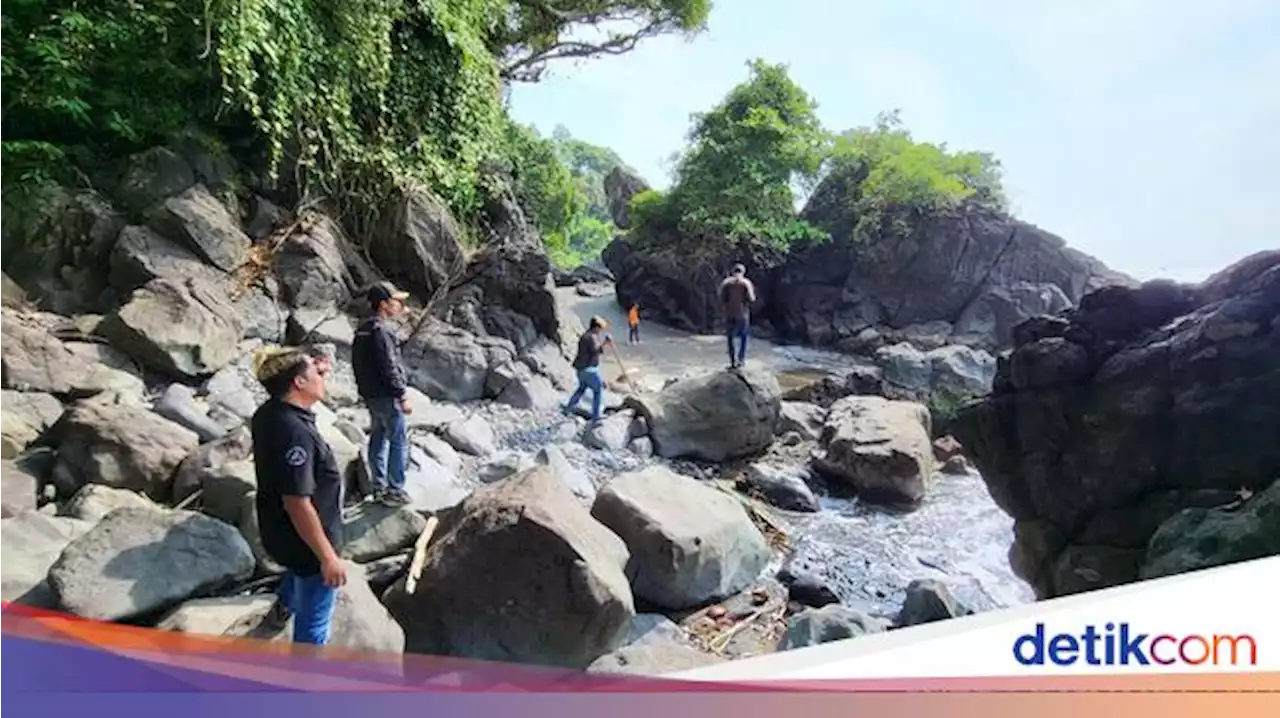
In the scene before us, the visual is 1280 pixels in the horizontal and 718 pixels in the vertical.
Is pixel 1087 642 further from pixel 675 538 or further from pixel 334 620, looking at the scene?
pixel 675 538

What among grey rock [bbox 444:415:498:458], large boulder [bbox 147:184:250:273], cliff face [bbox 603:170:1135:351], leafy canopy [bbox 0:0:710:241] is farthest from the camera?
cliff face [bbox 603:170:1135:351]

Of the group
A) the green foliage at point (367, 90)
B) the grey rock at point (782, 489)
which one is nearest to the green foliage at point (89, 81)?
the green foliage at point (367, 90)

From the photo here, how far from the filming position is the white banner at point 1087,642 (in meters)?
1.51

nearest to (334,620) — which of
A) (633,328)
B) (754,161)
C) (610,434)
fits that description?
(610,434)

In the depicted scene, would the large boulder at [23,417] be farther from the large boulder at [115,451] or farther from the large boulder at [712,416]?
the large boulder at [712,416]

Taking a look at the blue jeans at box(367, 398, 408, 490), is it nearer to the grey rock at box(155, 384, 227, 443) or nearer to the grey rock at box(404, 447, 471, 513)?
the grey rock at box(404, 447, 471, 513)

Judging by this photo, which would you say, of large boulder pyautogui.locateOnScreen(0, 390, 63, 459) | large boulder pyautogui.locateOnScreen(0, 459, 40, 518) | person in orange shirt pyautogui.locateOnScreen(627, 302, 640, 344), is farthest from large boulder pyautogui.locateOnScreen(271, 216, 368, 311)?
person in orange shirt pyautogui.locateOnScreen(627, 302, 640, 344)

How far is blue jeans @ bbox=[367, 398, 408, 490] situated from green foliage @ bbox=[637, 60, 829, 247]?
699cm

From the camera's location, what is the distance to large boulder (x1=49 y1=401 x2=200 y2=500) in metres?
3.24

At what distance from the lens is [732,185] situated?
37.8 ft

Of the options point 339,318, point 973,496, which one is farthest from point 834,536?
point 339,318

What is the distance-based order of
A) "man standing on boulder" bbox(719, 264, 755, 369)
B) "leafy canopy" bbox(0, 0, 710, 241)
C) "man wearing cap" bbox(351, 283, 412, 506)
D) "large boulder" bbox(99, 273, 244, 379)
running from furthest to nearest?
"man standing on boulder" bbox(719, 264, 755, 369), "leafy canopy" bbox(0, 0, 710, 241), "large boulder" bbox(99, 273, 244, 379), "man wearing cap" bbox(351, 283, 412, 506)

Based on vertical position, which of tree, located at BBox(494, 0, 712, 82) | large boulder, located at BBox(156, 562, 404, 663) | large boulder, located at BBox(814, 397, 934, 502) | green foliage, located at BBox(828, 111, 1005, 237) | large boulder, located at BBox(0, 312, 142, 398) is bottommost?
large boulder, located at BBox(814, 397, 934, 502)

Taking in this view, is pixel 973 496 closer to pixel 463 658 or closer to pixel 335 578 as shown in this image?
pixel 463 658
